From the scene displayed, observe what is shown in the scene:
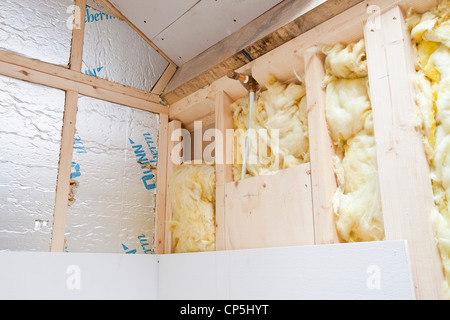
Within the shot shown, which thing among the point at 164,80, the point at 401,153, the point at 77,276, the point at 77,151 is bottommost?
the point at 77,276

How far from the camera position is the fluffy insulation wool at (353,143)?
141 cm

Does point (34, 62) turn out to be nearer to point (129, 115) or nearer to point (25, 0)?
point (25, 0)

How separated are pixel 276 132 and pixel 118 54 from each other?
114cm

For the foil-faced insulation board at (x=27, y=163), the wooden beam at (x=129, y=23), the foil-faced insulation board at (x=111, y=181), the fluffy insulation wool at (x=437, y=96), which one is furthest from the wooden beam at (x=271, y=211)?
the wooden beam at (x=129, y=23)

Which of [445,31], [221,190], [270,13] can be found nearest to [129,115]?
[221,190]

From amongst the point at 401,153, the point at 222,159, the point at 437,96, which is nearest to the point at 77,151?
the point at 222,159

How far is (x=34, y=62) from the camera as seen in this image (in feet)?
6.75

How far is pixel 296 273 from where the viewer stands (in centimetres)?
152

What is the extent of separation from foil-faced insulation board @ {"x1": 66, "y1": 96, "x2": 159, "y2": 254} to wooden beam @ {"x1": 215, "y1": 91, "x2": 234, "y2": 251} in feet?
1.66

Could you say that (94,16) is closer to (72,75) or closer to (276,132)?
(72,75)

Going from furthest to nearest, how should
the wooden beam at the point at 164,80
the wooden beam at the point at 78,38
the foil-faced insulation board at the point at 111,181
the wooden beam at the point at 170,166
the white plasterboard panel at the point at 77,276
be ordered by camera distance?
the wooden beam at the point at 164,80, the wooden beam at the point at 170,166, the wooden beam at the point at 78,38, the foil-faced insulation board at the point at 111,181, the white plasterboard panel at the point at 77,276

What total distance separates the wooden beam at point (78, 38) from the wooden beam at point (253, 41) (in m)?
0.55

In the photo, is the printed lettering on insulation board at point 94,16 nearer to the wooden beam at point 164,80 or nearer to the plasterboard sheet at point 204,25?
the plasterboard sheet at point 204,25
